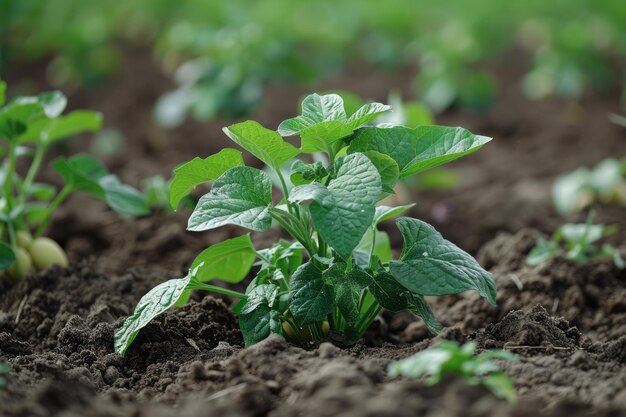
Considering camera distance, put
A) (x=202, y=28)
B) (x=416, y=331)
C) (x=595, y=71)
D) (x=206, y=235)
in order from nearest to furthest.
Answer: (x=416, y=331) < (x=206, y=235) < (x=202, y=28) < (x=595, y=71)

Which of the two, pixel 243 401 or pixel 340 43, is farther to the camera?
pixel 340 43

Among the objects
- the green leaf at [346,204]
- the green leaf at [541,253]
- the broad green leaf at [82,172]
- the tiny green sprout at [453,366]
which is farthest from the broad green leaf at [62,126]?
the tiny green sprout at [453,366]

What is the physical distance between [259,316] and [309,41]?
4.51 meters

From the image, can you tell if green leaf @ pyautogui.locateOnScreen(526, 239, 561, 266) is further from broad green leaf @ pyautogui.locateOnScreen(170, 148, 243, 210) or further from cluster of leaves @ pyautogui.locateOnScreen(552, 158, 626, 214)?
broad green leaf @ pyautogui.locateOnScreen(170, 148, 243, 210)

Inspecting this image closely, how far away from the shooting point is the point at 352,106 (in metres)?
3.35

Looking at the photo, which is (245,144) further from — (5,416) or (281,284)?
(5,416)

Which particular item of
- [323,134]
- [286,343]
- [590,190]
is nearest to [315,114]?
[323,134]

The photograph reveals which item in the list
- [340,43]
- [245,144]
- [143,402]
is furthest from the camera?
[340,43]

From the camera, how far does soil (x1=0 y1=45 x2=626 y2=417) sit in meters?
1.64

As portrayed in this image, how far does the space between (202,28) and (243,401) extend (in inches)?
159

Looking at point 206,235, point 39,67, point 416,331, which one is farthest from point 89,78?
point 416,331

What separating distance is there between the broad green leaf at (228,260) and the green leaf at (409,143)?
360mm

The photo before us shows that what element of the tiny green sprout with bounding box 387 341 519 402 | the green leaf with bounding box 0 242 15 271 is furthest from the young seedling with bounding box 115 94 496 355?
the green leaf with bounding box 0 242 15 271

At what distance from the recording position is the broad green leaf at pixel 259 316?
2.09 metres
